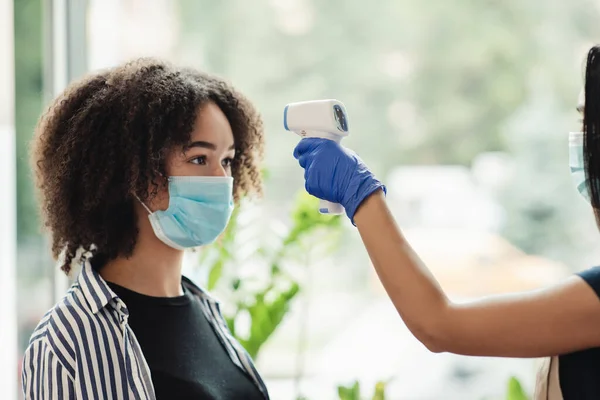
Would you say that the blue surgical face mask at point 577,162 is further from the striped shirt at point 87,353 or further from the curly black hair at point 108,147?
the striped shirt at point 87,353

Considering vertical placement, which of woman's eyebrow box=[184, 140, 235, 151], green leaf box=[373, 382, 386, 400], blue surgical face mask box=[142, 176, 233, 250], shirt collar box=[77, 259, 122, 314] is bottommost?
green leaf box=[373, 382, 386, 400]

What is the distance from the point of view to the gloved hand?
119cm

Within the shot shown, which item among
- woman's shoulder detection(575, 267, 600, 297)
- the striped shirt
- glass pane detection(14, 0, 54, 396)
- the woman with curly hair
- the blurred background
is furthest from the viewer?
the blurred background

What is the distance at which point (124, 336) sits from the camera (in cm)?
124

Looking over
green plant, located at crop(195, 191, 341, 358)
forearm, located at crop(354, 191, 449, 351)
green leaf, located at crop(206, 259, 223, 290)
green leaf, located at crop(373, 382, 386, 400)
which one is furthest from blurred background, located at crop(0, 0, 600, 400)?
forearm, located at crop(354, 191, 449, 351)

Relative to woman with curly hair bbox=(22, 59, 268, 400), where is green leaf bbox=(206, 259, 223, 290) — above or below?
below

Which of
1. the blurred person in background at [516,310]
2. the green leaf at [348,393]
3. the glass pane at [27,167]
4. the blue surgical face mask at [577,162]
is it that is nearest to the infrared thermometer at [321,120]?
the blurred person in background at [516,310]

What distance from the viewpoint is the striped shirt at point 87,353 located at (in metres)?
1.18

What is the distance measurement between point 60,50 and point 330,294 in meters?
1.40

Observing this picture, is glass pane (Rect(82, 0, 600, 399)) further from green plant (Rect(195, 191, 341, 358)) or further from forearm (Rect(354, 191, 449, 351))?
forearm (Rect(354, 191, 449, 351))

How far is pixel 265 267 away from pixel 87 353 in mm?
1216

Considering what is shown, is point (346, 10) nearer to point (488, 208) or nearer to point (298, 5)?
point (298, 5)

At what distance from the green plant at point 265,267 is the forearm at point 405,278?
96 centimetres

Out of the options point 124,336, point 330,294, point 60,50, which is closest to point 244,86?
point 60,50
